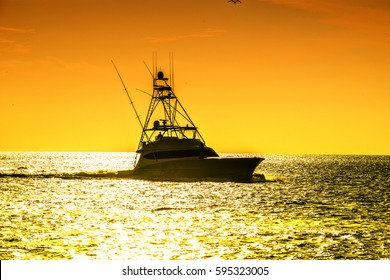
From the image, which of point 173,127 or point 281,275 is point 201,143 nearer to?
point 173,127

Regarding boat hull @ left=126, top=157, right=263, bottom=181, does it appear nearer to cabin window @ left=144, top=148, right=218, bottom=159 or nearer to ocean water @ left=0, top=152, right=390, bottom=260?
cabin window @ left=144, top=148, right=218, bottom=159

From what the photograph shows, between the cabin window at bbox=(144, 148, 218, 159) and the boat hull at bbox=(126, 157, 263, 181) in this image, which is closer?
the cabin window at bbox=(144, 148, 218, 159)

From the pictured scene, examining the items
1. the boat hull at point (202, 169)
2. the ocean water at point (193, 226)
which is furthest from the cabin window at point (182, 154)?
the ocean water at point (193, 226)

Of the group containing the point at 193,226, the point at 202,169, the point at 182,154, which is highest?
the point at 182,154

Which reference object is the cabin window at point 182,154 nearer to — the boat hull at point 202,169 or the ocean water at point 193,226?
the boat hull at point 202,169

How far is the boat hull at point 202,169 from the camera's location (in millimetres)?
77188

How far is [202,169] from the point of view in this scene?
7825cm

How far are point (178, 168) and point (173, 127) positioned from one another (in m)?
5.31

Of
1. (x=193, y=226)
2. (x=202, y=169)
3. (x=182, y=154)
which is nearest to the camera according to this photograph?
(x=193, y=226)

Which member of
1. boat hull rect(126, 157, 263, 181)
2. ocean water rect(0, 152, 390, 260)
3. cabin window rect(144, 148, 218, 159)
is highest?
cabin window rect(144, 148, 218, 159)

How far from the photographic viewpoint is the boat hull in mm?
77188

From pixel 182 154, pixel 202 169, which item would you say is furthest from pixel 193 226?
pixel 202 169

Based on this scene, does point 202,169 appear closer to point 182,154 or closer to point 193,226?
point 182,154

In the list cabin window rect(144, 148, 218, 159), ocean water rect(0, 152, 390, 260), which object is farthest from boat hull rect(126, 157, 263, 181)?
ocean water rect(0, 152, 390, 260)
